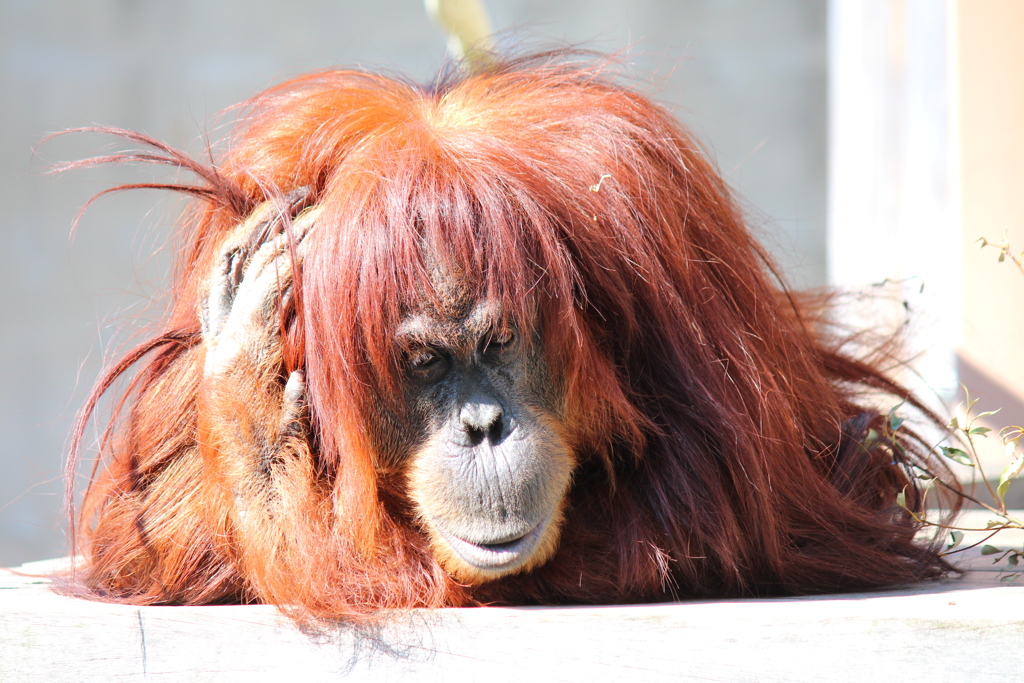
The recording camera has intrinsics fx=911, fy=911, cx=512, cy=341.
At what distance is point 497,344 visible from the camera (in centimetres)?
126

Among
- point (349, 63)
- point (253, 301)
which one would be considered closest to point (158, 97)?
point (349, 63)

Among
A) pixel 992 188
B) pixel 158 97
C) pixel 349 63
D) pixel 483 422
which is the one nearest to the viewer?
pixel 483 422

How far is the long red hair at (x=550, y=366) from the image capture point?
4.03 ft

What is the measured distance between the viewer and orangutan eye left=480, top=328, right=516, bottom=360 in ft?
4.04

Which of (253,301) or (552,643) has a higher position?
(253,301)

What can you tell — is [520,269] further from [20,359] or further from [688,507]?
[20,359]

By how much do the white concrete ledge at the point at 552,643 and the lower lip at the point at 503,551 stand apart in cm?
6

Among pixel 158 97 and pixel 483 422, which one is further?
pixel 158 97

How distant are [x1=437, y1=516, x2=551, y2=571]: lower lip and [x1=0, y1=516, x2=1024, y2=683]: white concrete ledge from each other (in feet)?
0.20

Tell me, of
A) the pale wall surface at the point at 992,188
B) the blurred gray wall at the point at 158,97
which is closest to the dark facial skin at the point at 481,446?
the pale wall surface at the point at 992,188

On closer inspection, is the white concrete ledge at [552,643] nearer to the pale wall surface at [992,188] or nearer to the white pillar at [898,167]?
the pale wall surface at [992,188]

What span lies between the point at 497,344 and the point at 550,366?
10 centimetres

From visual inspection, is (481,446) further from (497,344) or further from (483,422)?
(497,344)

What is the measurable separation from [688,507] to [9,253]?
4.46 m
